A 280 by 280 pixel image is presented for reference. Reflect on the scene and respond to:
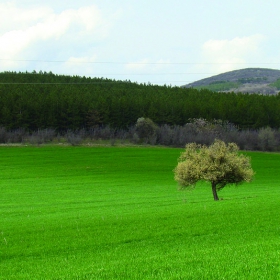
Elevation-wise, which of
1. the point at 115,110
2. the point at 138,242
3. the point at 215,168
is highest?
the point at 115,110

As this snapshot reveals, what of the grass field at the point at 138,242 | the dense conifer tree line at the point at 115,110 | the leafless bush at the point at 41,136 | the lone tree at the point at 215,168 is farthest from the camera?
the dense conifer tree line at the point at 115,110

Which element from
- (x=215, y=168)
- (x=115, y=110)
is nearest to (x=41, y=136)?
(x=115, y=110)

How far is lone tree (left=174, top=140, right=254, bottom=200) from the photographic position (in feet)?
131

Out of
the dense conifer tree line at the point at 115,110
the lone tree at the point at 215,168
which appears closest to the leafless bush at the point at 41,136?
the dense conifer tree line at the point at 115,110

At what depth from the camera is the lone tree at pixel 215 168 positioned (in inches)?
1572

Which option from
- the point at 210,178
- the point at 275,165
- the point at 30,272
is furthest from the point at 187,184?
the point at 275,165

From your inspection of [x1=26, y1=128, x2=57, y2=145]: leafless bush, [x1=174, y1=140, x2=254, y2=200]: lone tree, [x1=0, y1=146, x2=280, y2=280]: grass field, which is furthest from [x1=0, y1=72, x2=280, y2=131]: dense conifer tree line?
[x1=174, y1=140, x2=254, y2=200]: lone tree

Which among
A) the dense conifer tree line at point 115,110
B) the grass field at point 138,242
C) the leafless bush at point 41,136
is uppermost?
the dense conifer tree line at point 115,110

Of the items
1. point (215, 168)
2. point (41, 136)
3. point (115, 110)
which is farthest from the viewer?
point (115, 110)

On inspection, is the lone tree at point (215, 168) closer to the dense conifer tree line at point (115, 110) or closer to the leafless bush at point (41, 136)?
the leafless bush at point (41, 136)

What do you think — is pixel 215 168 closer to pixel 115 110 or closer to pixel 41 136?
pixel 41 136

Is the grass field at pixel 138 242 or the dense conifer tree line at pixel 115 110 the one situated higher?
the dense conifer tree line at pixel 115 110

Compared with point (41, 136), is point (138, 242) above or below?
below

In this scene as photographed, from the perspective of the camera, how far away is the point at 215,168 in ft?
131
